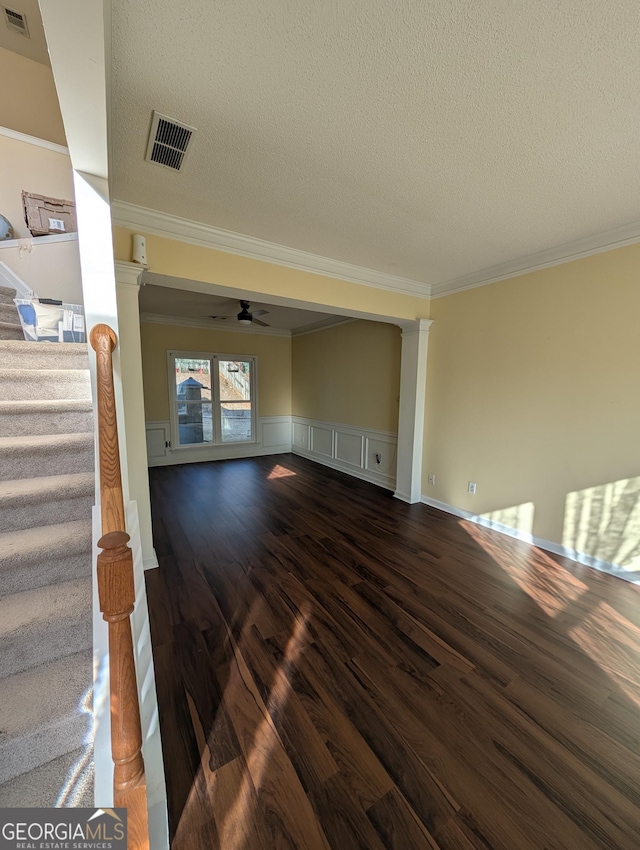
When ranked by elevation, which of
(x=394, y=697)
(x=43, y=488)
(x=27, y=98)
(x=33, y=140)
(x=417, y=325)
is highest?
(x=27, y=98)

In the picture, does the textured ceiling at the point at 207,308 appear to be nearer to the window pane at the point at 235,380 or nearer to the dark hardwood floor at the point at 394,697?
the window pane at the point at 235,380

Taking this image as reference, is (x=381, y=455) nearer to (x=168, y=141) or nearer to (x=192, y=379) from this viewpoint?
(x=192, y=379)

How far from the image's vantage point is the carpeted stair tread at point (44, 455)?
5.27 ft

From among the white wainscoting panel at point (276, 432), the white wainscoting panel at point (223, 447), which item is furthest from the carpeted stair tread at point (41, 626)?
the white wainscoting panel at point (276, 432)

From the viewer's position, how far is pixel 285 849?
967mm

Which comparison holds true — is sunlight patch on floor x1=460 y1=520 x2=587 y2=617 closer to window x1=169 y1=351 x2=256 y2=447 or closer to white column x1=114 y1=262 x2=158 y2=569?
white column x1=114 y1=262 x2=158 y2=569

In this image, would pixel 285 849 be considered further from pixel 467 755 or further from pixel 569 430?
pixel 569 430

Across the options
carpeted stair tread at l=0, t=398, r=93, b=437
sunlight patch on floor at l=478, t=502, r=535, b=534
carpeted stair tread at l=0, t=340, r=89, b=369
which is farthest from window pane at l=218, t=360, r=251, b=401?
sunlight patch on floor at l=478, t=502, r=535, b=534

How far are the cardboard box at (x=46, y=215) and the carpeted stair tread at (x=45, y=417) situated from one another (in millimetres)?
2112

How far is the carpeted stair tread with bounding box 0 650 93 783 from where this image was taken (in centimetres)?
95

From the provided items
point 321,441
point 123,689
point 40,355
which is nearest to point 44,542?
point 123,689

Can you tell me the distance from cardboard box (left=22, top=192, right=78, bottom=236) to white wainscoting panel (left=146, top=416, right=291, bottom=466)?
289cm

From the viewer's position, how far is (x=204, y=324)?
220 inches

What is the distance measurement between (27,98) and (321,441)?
5.17m
